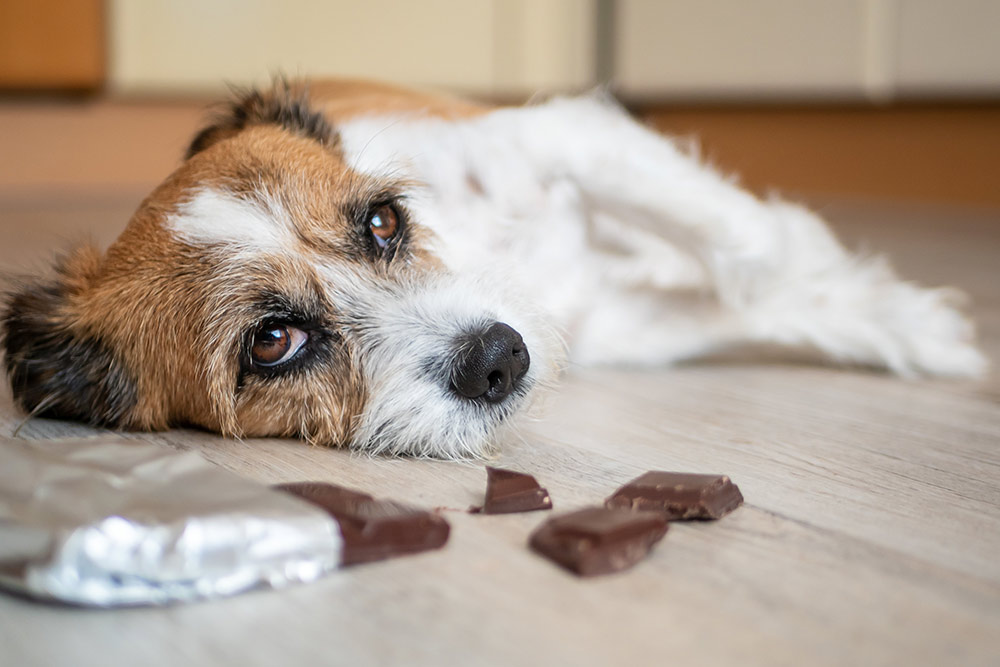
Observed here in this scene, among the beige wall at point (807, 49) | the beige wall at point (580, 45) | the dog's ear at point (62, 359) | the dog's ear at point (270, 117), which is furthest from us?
the beige wall at point (580, 45)

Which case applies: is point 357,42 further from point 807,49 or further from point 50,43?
point 807,49

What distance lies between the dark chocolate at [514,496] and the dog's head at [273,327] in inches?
9.0

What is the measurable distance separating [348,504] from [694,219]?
1063 millimetres

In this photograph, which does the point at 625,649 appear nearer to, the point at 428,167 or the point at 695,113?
the point at 428,167

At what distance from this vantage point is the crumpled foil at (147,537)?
3.02ft

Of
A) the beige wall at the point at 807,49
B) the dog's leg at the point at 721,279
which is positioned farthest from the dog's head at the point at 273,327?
the beige wall at the point at 807,49

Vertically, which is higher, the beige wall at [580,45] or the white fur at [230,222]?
the beige wall at [580,45]

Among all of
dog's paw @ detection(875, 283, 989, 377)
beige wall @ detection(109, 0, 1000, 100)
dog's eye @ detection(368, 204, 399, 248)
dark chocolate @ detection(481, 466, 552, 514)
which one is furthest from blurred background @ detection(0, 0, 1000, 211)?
dark chocolate @ detection(481, 466, 552, 514)

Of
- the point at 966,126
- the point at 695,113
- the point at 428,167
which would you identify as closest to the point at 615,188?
the point at 428,167

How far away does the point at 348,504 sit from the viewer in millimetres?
1072

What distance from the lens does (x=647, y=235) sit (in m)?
2.12

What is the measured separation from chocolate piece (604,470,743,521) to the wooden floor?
0.02m

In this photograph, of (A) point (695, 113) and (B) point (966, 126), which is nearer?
(B) point (966, 126)

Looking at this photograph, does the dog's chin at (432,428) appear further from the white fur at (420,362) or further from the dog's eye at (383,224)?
the dog's eye at (383,224)
